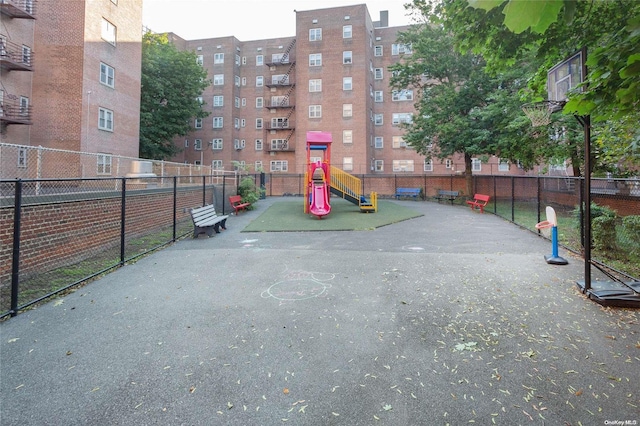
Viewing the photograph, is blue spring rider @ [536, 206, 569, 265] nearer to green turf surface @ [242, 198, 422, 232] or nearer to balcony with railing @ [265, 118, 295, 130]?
green turf surface @ [242, 198, 422, 232]

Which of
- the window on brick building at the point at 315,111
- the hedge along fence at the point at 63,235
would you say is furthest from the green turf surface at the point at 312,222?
the window on brick building at the point at 315,111

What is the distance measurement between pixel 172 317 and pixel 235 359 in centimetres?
162

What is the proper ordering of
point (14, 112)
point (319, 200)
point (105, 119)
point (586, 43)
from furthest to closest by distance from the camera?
point (105, 119)
point (14, 112)
point (319, 200)
point (586, 43)

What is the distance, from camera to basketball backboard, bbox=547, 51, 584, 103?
5554 millimetres

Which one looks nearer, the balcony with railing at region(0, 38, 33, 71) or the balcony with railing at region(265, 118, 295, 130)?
the balcony with railing at region(0, 38, 33, 71)

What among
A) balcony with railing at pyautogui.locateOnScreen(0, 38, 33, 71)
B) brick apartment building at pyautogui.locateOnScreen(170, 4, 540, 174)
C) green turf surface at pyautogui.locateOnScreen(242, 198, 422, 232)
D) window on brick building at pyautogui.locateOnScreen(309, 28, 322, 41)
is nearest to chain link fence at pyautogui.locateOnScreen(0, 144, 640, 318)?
green turf surface at pyautogui.locateOnScreen(242, 198, 422, 232)

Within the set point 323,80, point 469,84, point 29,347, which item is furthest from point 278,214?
point 323,80

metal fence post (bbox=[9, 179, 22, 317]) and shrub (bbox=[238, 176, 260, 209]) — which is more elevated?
shrub (bbox=[238, 176, 260, 209])

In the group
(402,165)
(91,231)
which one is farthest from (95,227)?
(402,165)

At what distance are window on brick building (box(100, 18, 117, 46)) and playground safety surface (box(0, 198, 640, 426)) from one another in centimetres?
2254

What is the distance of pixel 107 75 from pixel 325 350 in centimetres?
2607

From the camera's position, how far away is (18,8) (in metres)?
18.6

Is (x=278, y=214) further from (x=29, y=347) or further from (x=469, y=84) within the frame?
(x=469, y=84)

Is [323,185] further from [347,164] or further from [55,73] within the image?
[347,164]
